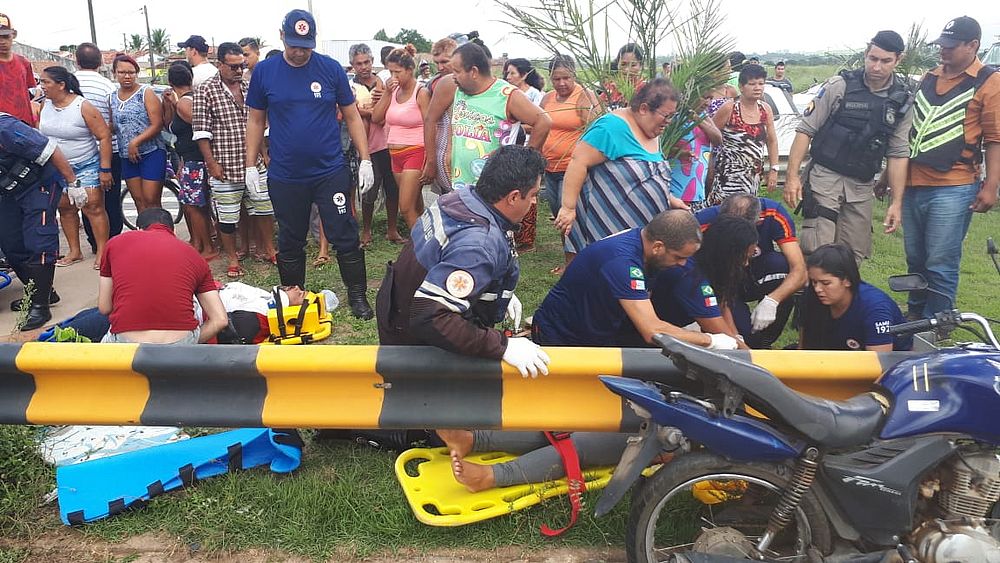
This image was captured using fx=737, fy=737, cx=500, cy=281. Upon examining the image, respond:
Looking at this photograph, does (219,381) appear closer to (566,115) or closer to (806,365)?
(806,365)

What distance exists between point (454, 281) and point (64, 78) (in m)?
4.88

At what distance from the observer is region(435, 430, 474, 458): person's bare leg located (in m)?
2.81

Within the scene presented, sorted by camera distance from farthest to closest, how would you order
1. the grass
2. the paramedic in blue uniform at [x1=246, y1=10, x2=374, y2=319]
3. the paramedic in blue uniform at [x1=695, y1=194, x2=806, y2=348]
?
1. the paramedic in blue uniform at [x1=246, y1=10, x2=374, y2=319]
2. the paramedic in blue uniform at [x1=695, y1=194, x2=806, y2=348]
3. the grass

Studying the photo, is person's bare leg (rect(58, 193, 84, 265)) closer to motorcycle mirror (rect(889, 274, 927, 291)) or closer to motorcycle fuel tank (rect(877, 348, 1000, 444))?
motorcycle mirror (rect(889, 274, 927, 291))

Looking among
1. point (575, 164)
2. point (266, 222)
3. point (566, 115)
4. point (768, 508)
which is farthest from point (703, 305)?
point (266, 222)

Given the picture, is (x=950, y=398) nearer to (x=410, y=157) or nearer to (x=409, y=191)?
(x=409, y=191)

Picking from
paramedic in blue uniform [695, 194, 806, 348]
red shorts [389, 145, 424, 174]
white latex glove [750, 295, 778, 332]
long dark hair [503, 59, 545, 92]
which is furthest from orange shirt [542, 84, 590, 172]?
white latex glove [750, 295, 778, 332]

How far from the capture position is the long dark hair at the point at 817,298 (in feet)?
10.9

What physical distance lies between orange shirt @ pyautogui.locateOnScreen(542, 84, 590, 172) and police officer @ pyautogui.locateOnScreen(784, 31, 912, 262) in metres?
1.91

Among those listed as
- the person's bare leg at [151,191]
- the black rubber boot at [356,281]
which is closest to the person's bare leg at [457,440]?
the black rubber boot at [356,281]

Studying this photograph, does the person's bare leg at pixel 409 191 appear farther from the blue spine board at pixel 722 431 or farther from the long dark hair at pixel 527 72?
the blue spine board at pixel 722 431

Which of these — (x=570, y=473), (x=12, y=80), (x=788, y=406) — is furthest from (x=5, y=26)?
(x=788, y=406)

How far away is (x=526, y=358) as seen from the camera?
2457 millimetres

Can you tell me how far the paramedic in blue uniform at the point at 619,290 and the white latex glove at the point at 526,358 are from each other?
630 mm
